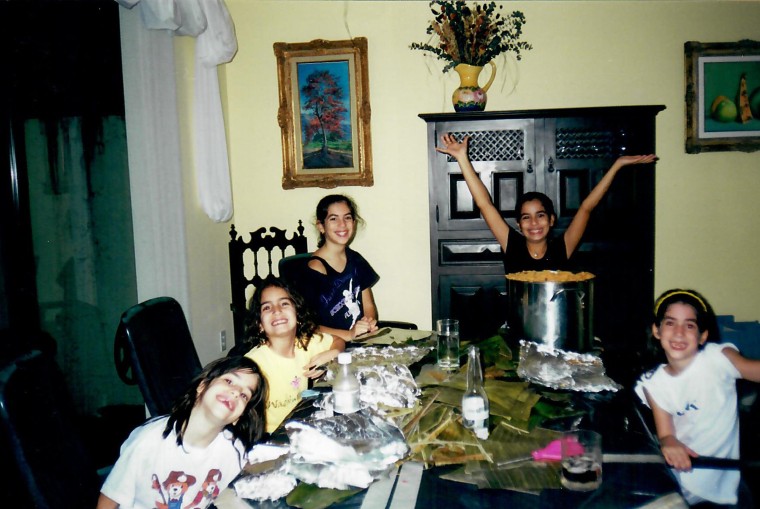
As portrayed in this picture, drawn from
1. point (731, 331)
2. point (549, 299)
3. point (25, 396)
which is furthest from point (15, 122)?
point (731, 331)

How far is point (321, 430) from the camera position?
1.07 m

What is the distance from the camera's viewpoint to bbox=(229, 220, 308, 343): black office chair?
3182mm

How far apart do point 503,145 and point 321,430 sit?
8.04 ft

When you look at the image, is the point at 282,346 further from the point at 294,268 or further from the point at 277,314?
the point at 294,268

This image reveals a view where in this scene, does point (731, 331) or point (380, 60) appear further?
point (380, 60)

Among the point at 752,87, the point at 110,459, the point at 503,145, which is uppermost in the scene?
the point at 752,87

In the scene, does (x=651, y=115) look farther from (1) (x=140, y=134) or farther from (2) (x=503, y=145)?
(1) (x=140, y=134)

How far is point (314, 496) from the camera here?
36.3 inches

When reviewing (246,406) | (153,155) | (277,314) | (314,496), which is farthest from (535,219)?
(153,155)

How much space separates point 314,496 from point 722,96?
12.2 ft

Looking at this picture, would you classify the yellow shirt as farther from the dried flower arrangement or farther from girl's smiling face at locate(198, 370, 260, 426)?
the dried flower arrangement

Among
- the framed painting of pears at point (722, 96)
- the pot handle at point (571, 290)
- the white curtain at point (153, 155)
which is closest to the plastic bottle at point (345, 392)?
the pot handle at point (571, 290)

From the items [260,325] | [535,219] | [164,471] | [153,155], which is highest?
[153,155]

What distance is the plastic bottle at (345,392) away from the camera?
124 cm
